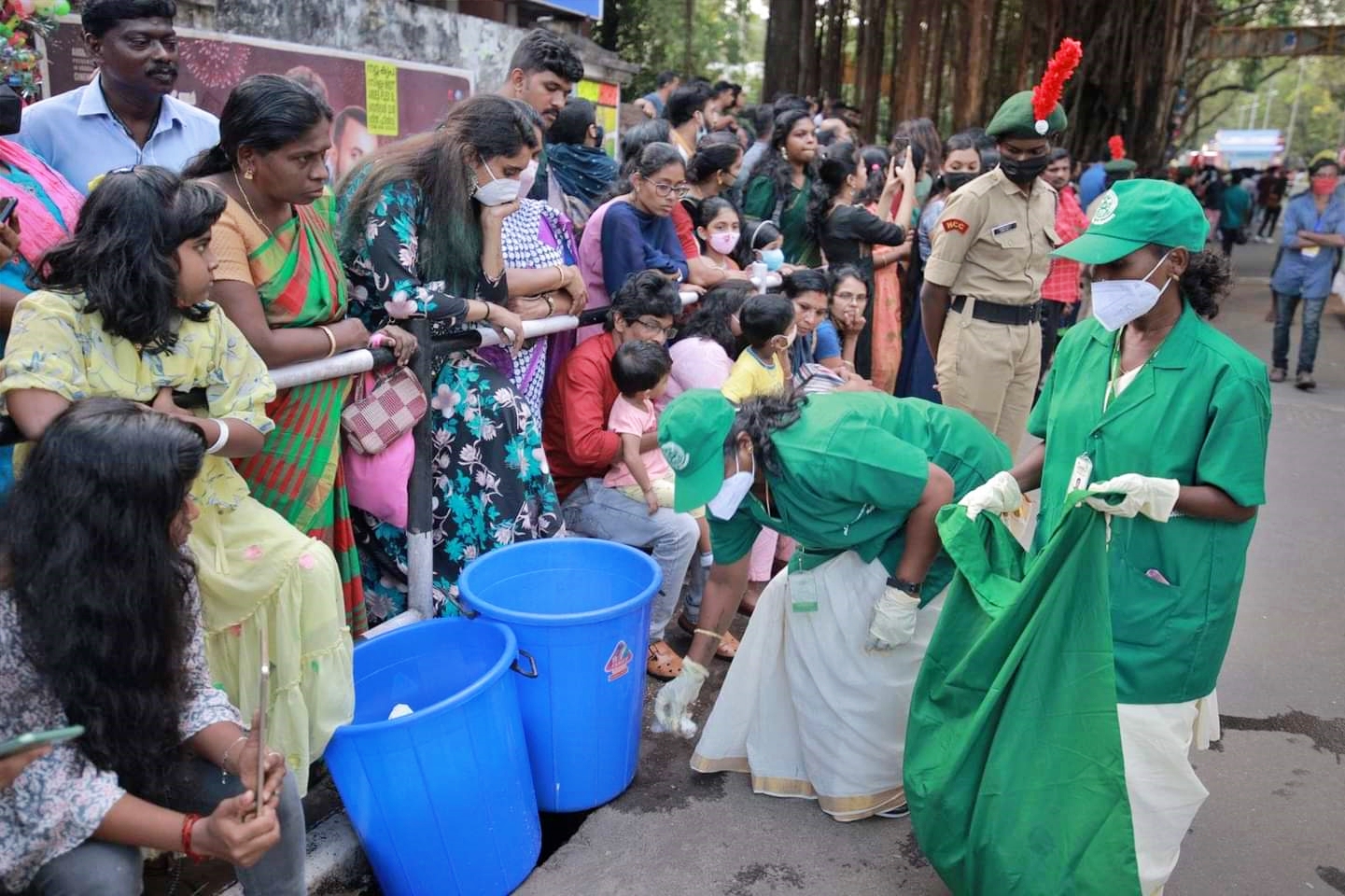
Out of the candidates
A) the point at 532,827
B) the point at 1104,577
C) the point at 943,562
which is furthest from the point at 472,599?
the point at 1104,577

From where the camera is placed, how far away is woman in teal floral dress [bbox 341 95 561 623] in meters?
2.80

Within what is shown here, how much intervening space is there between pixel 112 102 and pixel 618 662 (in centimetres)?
219

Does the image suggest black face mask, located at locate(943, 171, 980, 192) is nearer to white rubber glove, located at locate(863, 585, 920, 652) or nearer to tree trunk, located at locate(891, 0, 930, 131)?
white rubber glove, located at locate(863, 585, 920, 652)

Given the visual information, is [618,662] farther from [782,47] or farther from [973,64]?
[973,64]

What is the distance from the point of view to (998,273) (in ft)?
14.6

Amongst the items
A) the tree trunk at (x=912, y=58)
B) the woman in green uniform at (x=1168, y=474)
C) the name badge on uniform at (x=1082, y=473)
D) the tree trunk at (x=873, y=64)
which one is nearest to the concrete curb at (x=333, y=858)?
the woman in green uniform at (x=1168, y=474)

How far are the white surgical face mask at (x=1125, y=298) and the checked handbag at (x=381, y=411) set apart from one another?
1.74 m

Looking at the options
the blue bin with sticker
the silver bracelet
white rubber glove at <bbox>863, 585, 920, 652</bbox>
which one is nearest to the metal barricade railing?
the blue bin with sticker

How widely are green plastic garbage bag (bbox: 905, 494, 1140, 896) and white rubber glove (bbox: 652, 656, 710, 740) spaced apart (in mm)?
812

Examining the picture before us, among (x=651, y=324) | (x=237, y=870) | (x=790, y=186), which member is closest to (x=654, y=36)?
(x=790, y=186)

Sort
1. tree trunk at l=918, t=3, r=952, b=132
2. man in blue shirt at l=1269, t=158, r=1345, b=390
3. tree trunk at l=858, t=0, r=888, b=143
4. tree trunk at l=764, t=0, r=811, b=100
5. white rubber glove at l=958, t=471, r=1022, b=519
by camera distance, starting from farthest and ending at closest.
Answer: tree trunk at l=918, t=3, r=952, b=132 → tree trunk at l=858, t=0, r=888, b=143 → tree trunk at l=764, t=0, r=811, b=100 → man in blue shirt at l=1269, t=158, r=1345, b=390 → white rubber glove at l=958, t=471, r=1022, b=519

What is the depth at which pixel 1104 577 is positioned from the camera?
2189mm

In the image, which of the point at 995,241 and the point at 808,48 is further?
the point at 808,48

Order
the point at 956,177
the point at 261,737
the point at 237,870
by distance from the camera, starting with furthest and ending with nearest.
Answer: the point at 956,177, the point at 237,870, the point at 261,737
